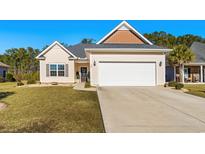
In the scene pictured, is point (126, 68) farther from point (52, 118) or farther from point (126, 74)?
point (52, 118)

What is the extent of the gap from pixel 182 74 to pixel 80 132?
22219 millimetres

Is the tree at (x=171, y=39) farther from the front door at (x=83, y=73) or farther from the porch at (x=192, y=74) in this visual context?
the front door at (x=83, y=73)

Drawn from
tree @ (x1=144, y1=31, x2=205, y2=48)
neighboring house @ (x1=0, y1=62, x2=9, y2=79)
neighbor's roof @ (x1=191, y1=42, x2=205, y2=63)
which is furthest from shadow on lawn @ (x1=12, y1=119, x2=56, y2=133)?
tree @ (x1=144, y1=31, x2=205, y2=48)

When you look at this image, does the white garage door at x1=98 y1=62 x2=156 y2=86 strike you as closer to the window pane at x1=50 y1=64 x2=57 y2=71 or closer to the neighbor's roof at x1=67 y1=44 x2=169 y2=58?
the neighbor's roof at x1=67 y1=44 x2=169 y2=58

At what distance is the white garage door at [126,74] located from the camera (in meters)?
21.4

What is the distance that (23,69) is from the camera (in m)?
48.2

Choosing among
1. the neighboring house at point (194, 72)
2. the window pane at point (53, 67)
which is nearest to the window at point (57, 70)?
the window pane at point (53, 67)

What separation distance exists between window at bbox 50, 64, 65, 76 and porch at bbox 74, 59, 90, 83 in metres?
1.73

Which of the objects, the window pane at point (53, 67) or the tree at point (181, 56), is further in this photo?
the tree at point (181, 56)

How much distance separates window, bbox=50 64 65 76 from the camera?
86.0ft

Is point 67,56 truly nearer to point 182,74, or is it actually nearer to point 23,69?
point 182,74

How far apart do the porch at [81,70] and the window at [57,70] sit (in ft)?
5.68

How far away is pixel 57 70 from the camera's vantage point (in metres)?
26.3
